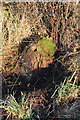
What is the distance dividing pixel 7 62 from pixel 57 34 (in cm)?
92

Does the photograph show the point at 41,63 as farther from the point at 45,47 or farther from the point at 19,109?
the point at 19,109

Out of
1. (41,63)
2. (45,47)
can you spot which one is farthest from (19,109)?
(45,47)

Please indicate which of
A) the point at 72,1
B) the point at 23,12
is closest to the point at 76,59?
the point at 72,1

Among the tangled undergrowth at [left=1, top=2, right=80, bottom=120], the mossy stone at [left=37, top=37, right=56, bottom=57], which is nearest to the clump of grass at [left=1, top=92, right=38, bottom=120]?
the tangled undergrowth at [left=1, top=2, right=80, bottom=120]

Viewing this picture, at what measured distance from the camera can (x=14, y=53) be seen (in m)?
2.67

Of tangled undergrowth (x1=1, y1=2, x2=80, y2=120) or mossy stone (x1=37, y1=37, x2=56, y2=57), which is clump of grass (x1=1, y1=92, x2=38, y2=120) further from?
mossy stone (x1=37, y1=37, x2=56, y2=57)

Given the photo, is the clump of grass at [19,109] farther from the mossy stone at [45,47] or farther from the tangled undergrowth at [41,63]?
the mossy stone at [45,47]

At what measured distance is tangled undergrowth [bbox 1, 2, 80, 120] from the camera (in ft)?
6.10

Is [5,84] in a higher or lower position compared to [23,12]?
lower

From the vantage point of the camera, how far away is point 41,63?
7.82 ft

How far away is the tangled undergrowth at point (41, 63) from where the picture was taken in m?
1.86

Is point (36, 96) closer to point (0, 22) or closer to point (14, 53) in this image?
point (14, 53)

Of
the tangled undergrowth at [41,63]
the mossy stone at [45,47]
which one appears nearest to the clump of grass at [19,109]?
the tangled undergrowth at [41,63]

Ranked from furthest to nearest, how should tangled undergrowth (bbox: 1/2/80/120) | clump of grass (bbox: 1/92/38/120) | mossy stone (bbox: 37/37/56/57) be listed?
1. mossy stone (bbox: 37/37/56/57)
2. tangled undergrowth (bbox: 1/2/80/120)
3. clump of grass (bbox: 1/92/38/120)
